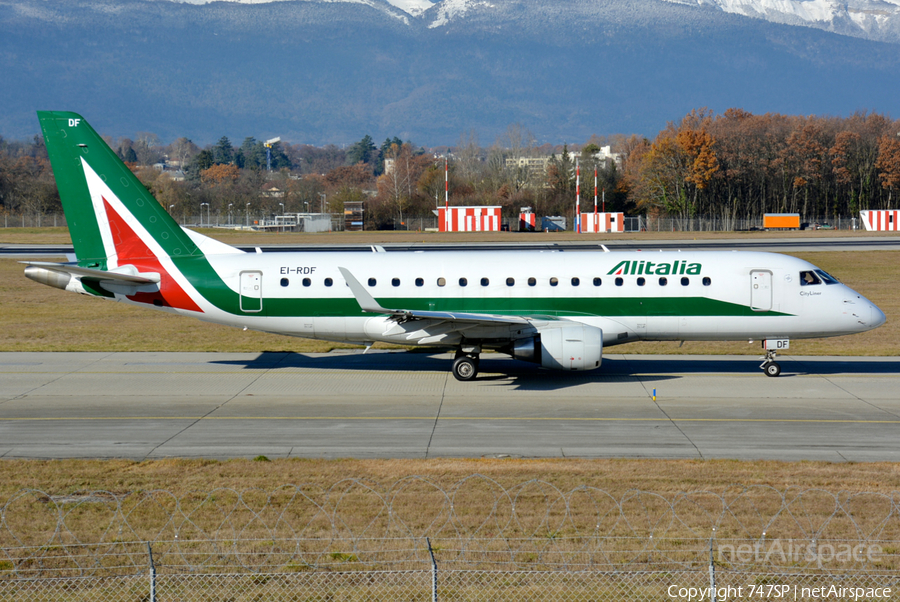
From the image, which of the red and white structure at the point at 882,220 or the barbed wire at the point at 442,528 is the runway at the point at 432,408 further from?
the red and white structure at the point at 882,220

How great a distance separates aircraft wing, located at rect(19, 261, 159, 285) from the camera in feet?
78.5

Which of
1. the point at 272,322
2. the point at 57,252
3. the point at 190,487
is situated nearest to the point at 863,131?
the point at 57,252

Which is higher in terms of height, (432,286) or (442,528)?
(432,286)

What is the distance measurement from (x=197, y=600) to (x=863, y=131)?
154m

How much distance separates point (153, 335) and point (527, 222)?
323 feet

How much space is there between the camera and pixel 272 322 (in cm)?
2562

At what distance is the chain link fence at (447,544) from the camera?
1023cm

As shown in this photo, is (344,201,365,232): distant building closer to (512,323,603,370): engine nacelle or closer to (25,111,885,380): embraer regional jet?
(25,111,885,380): embraer regional jet

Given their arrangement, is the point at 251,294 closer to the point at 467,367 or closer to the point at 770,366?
the point at 467,367

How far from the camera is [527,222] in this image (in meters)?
128

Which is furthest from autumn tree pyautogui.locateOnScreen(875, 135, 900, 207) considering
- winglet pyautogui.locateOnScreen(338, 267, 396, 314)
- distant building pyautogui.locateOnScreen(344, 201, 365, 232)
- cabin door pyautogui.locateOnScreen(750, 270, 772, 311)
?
winglet pyautogui.locateOnScreen(338, 267, 396, 314)

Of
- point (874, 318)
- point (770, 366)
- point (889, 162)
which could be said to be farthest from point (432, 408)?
point (889, 162)

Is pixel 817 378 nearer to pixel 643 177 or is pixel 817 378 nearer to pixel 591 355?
pixel 591 355

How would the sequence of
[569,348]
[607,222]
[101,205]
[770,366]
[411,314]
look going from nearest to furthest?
[411,314] → [569,348] → [101,205] → [770,366] → [607,222]
